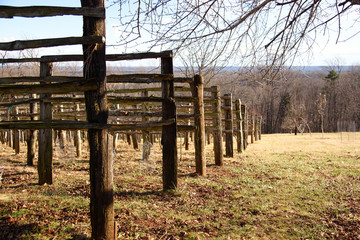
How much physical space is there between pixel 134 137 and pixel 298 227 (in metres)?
7.30

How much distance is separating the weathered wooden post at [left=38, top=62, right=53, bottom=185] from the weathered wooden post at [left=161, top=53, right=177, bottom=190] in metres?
1.96

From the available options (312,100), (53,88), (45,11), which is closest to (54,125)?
(53,88)

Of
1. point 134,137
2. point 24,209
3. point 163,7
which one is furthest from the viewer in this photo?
point 134,137

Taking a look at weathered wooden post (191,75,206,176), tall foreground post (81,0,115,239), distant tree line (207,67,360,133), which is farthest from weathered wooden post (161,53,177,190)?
distant tree line (207,67,360,133)

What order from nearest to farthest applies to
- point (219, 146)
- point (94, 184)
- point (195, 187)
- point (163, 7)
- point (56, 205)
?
point (94, 184)
point (56, 205)
point (163, 7)
point (195, 187)
point (219, 146)

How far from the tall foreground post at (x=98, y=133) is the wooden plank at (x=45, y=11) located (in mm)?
89

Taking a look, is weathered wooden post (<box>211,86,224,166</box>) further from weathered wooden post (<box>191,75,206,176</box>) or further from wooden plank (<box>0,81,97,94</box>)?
wooden plank (<box>0,81,97,94</box>)

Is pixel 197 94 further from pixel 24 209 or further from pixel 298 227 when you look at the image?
pixel 24 209

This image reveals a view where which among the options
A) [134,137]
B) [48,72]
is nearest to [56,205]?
[48,72]

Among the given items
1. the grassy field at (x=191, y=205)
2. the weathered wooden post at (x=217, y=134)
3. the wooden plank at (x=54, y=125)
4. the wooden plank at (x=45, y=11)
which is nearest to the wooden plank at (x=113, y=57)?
the wooden plank at (x=54, y=125)

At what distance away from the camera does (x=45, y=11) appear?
2725 millimetres

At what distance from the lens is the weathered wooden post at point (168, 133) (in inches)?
192

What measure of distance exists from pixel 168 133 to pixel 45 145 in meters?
2.15

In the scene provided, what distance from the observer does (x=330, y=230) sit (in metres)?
3.74
